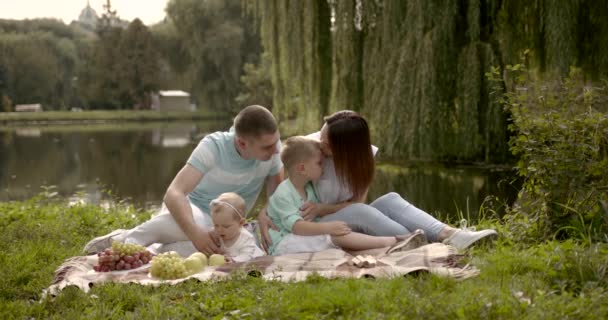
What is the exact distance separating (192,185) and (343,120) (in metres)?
1.04

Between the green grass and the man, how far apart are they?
691 mm

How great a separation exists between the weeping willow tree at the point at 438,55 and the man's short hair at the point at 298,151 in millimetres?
4533

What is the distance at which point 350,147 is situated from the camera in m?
4.47

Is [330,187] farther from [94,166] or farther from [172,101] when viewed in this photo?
[172,101]

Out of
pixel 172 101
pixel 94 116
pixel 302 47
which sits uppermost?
pixel 302 47

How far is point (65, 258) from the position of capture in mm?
4598

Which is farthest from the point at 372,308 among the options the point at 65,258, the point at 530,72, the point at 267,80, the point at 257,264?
the point at 267,80

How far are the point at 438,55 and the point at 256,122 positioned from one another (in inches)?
194

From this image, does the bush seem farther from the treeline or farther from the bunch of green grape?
the treeline

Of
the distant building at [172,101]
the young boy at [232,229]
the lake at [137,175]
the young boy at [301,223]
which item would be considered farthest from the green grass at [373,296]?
the distant building at [172,101]

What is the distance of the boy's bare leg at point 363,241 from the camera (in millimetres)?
4297

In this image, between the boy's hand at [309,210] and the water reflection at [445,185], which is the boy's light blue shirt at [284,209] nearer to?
the boy's hand at [309,210]

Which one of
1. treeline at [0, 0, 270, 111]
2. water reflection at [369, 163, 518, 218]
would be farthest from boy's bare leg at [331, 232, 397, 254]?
treeline at [0, 0, 270, 111]

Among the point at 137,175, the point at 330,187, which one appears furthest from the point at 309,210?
the point at 137,175
